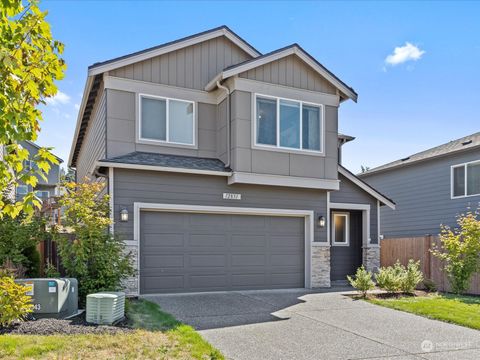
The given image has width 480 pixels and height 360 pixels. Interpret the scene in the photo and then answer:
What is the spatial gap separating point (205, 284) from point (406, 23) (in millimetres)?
9439

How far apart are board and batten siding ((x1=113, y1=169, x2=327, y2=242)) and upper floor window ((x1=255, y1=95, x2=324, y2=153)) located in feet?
4.32

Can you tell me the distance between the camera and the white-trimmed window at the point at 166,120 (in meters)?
11.4

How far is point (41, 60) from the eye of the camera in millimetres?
3482

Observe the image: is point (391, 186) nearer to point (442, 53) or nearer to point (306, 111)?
point (442, 53)

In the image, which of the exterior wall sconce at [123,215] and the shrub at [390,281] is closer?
the exterior wall sconce at [123,215]

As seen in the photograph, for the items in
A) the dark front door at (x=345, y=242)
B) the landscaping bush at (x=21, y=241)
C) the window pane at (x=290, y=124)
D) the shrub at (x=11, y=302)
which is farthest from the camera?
the dark front door at (x=345, y=242)

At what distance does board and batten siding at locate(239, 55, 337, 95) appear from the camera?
38.0 ft

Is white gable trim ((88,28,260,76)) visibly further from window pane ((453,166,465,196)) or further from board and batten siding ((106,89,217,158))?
window pane ((453,166,465,196))

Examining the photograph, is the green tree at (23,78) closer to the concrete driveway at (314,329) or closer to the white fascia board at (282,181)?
the concrete driveway at (314,329)

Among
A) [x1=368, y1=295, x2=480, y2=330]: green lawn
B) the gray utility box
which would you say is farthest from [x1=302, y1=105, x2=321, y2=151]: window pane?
the gray utility box

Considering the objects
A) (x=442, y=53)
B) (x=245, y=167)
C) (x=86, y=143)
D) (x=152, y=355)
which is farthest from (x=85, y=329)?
(x=442, y=53)
